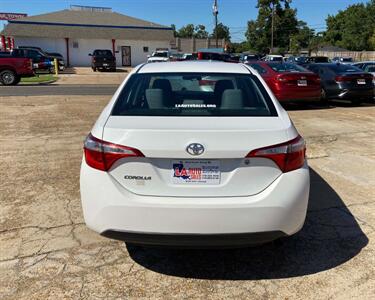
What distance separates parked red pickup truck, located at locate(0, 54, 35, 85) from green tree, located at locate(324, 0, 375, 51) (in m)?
85.2

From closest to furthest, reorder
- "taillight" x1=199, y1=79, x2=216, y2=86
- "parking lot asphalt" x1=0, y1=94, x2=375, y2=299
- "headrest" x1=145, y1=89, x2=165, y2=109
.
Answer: "parking lot asphalt" x1=0, y1=94, x2=375, y2=299, "headrest" x1=145, y1=89, x2=165, y2=109, "taillight" x1=199, y1=79, x2=216, y2=86

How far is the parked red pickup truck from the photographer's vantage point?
2044cm

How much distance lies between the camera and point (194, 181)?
9.53 ft

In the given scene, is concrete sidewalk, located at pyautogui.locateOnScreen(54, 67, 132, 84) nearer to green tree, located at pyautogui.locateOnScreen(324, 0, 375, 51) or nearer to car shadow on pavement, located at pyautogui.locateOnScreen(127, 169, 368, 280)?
car shadow on pavement, located at pyautogui.locateOnScreen(127, 169, 368, 280)

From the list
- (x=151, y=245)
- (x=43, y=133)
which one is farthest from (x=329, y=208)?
(x=43, y=133)

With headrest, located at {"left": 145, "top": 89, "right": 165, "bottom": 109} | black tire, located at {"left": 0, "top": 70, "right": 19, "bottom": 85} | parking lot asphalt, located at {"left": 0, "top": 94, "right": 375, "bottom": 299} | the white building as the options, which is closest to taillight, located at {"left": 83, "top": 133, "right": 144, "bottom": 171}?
headrest, located at {"left": 145, "top": 89, "right": 165, "bottom": 109}

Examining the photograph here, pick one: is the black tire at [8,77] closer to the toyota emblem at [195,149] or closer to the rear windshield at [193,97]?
the rear windshield at [193,97]

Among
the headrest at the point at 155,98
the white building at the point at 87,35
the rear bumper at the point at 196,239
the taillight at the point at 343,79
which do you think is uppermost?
the white building at the point at 87,35

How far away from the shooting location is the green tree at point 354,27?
320 feet

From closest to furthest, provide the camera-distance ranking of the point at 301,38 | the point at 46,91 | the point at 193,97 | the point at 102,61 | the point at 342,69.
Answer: the point at 193,97
the point at 342,69
the point at 46,91
the point at 102,61
the point at 301,38

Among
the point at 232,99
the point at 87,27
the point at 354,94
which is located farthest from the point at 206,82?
the point at 87,27

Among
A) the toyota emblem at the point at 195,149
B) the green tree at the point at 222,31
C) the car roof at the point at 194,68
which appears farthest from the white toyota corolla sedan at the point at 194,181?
the green tree at the point at 222,31

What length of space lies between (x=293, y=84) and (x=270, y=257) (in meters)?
9.51

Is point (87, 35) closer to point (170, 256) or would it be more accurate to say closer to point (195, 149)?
point (170, 256)
